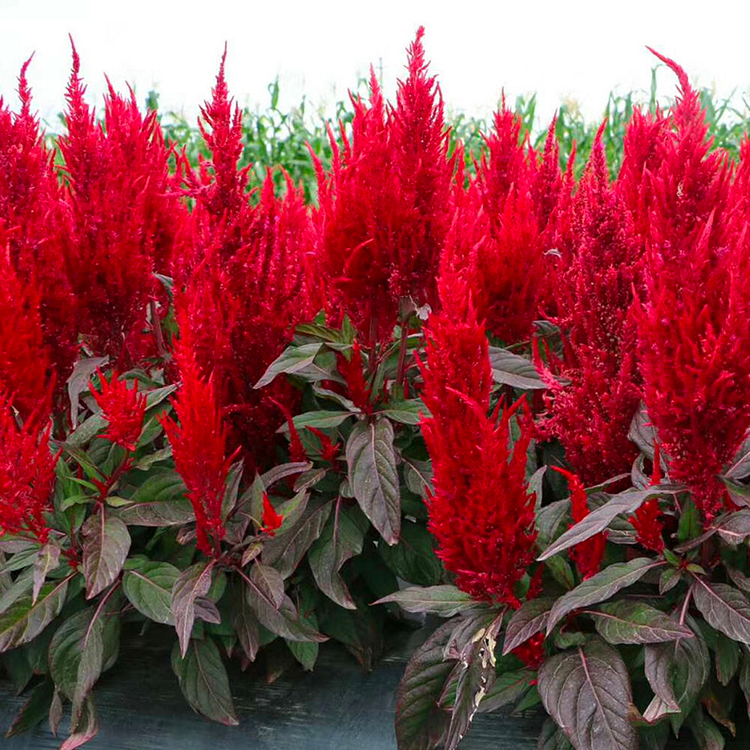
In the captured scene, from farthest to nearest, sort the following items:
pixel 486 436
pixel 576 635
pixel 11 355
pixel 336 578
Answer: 1. pixel 336 578
2. pixel 11 355
3. pixel 576 635
4. pixel 486 436

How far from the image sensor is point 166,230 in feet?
6.62

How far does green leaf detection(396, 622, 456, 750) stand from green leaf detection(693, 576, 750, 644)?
410 millimetres

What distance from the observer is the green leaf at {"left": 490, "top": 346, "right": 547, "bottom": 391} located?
5.69 ft

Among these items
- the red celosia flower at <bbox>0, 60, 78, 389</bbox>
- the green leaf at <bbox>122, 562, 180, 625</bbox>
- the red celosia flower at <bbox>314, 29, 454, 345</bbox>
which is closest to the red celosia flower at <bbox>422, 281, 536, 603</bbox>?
the red celosia flower at <bbox>314, 29, 454, 345</bbox>

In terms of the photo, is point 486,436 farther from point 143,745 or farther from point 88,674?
point 143,745

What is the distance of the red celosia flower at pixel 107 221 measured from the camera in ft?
5.86

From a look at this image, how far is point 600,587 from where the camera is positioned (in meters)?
1.47

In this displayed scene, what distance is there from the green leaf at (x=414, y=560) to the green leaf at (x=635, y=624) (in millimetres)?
412

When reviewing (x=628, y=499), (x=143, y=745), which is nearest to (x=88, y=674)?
(x=143, y=745)

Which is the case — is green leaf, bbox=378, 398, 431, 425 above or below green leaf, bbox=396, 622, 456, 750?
above

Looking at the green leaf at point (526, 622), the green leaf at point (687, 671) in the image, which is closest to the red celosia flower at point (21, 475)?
the green leaf at point (526, 622)

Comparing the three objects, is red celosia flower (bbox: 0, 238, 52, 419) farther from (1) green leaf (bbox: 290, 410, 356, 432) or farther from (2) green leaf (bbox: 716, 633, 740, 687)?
(2) green leaf (bbox: 716, 633, 740, 687)

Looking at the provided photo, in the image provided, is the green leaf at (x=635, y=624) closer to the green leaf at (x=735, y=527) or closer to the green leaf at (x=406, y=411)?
the green leaf at (x=735, y=527)

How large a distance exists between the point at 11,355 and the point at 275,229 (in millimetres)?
522
